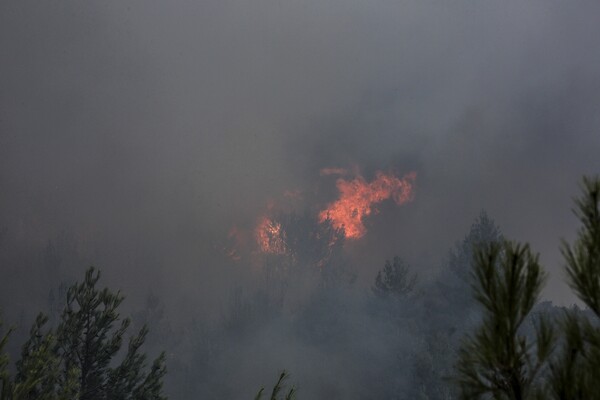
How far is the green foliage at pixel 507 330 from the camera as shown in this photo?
2695 millimetres

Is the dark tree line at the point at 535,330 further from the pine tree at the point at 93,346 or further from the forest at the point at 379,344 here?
the pine tree at the point at 93,346

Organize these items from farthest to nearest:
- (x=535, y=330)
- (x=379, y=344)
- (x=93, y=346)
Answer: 1. (x=379, y=344)
2. (x=93, y=346)
3. (x=535, y=330)

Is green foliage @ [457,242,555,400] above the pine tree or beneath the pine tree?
beneath

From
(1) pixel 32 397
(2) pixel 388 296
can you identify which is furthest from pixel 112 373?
(2) pixel 388 296

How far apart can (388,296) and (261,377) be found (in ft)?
75.3

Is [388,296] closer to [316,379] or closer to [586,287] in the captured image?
[316,379]

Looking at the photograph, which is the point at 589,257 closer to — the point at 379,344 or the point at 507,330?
the point at 507,330

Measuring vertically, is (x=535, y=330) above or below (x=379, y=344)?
below

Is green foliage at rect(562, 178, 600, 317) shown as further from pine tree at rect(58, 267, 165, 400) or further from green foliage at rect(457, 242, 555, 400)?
pine tree at rect(58, 267, 165, 400)

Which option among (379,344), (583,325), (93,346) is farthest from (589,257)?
(379,344)

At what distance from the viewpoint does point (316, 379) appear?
5747 cm

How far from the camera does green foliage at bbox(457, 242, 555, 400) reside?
270 cm

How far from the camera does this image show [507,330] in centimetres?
270

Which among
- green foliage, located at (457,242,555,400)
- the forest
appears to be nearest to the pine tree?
the forest
